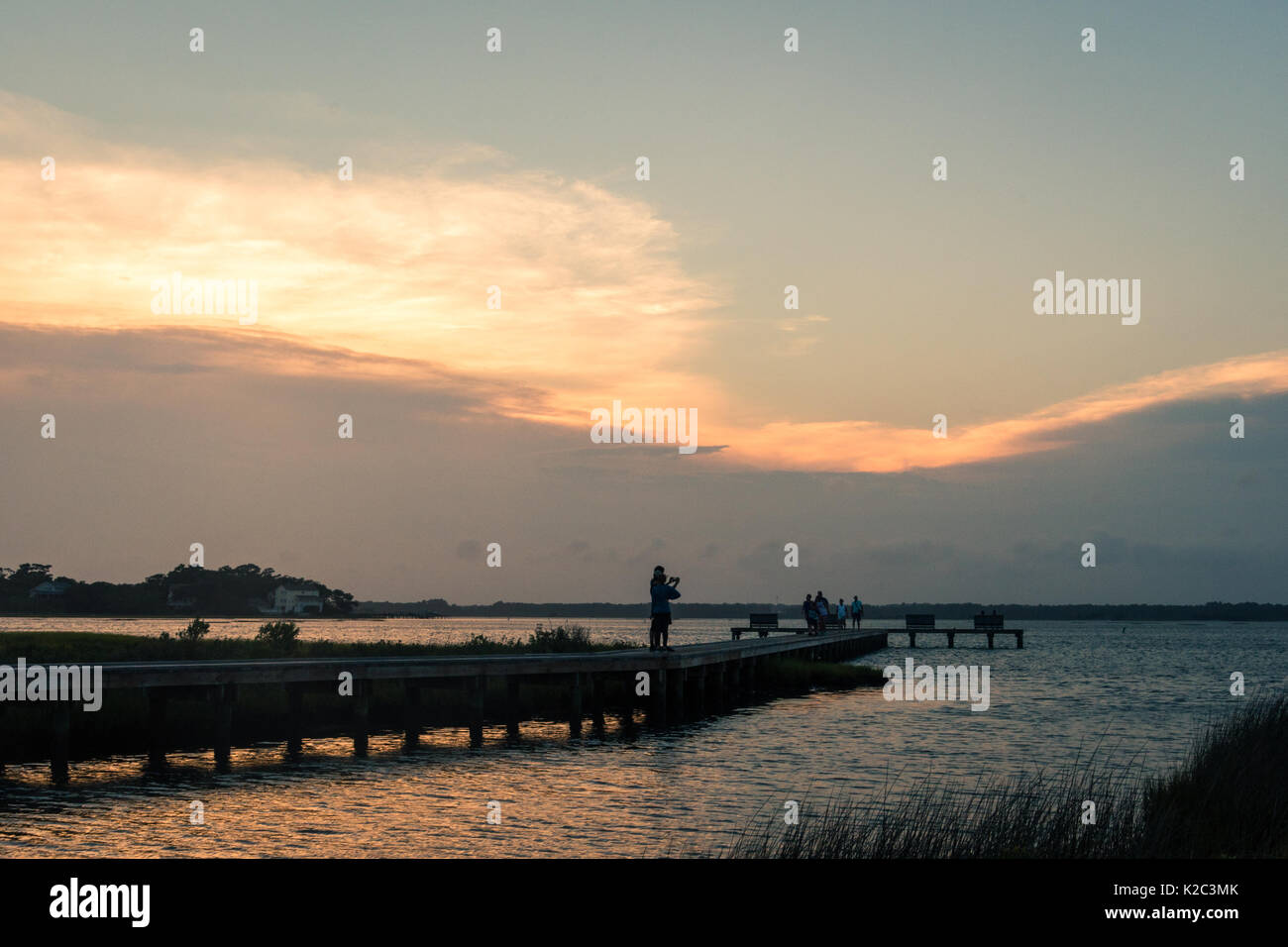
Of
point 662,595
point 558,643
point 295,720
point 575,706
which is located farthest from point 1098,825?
point 558,643

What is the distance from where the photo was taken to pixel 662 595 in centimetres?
2859

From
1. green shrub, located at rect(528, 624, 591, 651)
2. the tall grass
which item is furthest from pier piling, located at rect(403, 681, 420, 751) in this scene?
green shrub, located at rect(528, 624, 591, 651)

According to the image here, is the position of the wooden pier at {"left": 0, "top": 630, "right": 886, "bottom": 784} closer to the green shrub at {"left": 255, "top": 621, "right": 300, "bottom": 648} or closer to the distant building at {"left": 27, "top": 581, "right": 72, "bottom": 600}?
the green shrub at {"left": 255, "top": 621, "right": 300, "bottom": 648}

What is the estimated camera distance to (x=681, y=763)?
24.6 meters

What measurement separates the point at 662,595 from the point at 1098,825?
47.2 ft

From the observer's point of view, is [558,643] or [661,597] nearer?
[661,597]

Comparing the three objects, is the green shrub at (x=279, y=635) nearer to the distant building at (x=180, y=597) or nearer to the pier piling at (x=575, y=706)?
the pier piling at (x=575, y=706)

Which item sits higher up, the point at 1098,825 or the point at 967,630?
the point at 1098,825

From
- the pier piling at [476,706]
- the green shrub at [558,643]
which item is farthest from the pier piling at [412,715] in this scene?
the green shrub at [558,643]

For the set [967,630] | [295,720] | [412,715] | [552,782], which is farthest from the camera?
[967,630]

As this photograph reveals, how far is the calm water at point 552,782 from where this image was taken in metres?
16.0

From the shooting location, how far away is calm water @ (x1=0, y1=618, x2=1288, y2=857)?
52.6ft

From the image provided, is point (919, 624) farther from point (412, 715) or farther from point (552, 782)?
point (552, 782)
